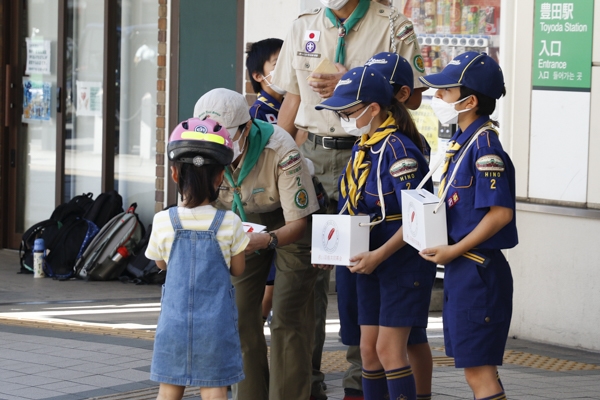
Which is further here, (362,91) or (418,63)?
(418,63)

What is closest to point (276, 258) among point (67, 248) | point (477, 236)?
point (477, 236)

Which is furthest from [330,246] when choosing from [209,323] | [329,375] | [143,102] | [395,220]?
[143,102]

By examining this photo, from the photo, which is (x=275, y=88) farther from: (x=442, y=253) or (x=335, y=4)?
(x=442, y=253)

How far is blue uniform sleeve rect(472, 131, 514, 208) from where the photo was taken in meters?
3.87

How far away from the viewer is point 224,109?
4.36 metres

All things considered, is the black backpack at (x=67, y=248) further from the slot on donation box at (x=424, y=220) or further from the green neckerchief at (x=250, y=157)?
the slot on donation box at (x=424, y=220)

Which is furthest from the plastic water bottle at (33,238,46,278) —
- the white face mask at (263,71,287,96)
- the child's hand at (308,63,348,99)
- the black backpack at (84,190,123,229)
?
the child's hand at (308,63,348,99)

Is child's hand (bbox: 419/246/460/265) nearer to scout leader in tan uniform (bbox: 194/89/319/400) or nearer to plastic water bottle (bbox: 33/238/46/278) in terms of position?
scout leader in tan uniform (bbox: 194/89/319/400)

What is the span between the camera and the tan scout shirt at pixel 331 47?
5.07m

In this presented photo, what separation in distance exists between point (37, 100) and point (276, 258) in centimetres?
707

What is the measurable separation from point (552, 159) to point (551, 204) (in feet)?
0.94

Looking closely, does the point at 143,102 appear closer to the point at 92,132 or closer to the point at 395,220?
the point at 92,132

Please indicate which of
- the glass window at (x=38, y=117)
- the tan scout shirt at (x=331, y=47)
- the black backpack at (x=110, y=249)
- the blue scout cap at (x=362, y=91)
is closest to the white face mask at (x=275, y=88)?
the tan scout shirt at (x=331, y=47)

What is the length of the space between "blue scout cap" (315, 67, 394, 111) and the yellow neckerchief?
0.10 m
